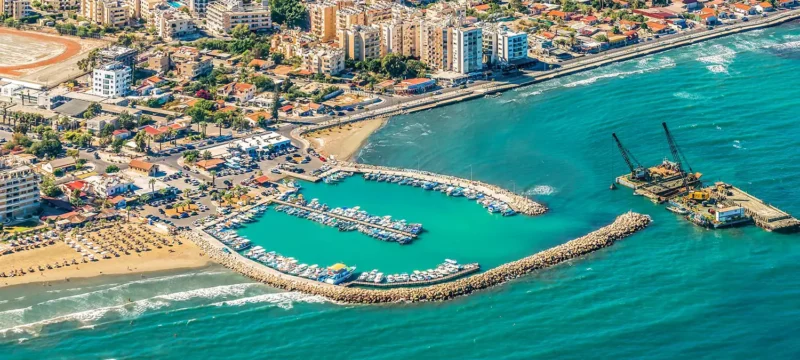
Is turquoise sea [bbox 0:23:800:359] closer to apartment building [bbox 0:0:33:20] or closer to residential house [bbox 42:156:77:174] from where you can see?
residential house [bbox 42:156:77:174]

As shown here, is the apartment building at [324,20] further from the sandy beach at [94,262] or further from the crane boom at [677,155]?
the sandy beach at [94,262]

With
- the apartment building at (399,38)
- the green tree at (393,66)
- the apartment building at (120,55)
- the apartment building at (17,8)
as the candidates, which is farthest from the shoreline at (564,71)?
the apartment building at (17,8)

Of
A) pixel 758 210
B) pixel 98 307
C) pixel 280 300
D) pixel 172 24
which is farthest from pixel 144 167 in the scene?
pixel 758 210

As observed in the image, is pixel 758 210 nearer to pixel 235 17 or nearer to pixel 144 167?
pixel 144 167

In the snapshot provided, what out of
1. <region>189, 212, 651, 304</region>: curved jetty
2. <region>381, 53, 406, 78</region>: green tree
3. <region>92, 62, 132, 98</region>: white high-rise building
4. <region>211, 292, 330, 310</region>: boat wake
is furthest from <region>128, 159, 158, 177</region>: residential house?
<region>381, 53, 406, 78</region>: green tree

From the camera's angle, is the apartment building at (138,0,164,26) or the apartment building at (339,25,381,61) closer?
the apartment building at (339,25,381,61)

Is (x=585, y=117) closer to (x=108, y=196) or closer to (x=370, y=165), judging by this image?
(x=370, y=165)

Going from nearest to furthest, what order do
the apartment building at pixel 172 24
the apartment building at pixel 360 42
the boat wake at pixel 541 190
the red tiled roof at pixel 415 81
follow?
the boat wake at pixel 541 190 < the red tiled roof at pixel 415 81 < the apartment building at pixel 360 42 < the apartment building at pixel 172 24
